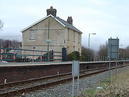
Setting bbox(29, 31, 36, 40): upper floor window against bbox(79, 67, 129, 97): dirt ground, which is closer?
bbox(79, 67, 129, 97): dirt ground

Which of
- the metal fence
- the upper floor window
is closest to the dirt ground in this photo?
the metal fence

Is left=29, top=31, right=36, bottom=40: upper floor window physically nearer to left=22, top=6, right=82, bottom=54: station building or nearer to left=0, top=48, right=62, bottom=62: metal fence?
left=22, top=6, right=82, bottom=54: station building

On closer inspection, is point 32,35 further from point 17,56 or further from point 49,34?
point 17,56

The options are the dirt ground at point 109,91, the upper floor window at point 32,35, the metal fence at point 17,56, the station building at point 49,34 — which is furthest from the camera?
the upper floor window at point 32,35

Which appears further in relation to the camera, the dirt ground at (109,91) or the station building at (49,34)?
the station building at (49,34)

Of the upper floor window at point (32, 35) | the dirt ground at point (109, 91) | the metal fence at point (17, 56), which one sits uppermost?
the upper floor window at point (32, 35)

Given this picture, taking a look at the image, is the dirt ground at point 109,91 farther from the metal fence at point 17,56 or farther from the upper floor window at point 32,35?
the upper floor window at point 32,35

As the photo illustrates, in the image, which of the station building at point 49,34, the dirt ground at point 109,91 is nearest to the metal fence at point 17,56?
the dirt ground at point 109,91

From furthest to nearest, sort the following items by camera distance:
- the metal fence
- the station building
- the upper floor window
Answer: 1. the upper floor window
2. the station building
3. the metal fence

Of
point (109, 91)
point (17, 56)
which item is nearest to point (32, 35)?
point (17, 56)

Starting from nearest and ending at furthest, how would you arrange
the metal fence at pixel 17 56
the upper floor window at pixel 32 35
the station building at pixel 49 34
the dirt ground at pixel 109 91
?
the dirt ground at pixel 109 91 < the metal fence at pixel 17 56 < the station building at pixel 49 34 < the upper floor window at pixel 32 35

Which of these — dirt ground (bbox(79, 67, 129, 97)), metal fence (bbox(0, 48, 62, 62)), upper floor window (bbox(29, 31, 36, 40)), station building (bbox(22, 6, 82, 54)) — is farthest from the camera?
upper floor window (bbox(29, 31, 36, 40))

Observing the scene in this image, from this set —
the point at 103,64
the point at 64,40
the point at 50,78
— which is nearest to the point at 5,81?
the point at 50,78

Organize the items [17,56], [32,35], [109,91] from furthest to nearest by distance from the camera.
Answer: [32,35] < [17,56] < [109,91]
